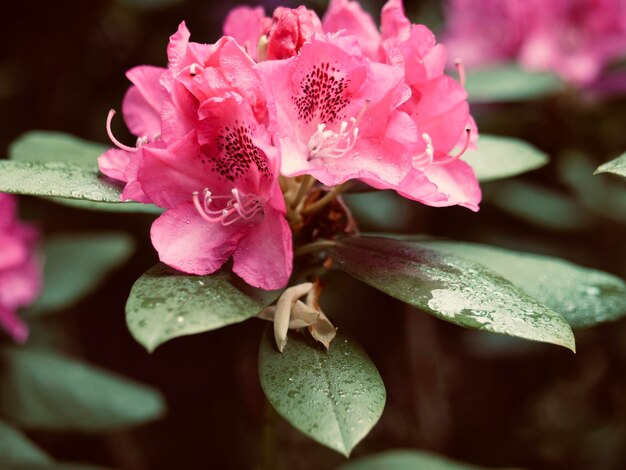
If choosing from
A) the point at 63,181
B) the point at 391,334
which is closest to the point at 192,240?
the point at 63,181

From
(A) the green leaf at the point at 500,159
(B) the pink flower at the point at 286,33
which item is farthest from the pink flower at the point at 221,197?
(A) the green leaf at the point at 500,159

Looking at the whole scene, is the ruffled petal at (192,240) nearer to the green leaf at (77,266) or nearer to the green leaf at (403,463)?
the green leaf at (403,463)

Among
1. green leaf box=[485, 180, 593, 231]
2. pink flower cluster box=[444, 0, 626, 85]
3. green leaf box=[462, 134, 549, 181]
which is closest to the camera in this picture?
green leaf box=[462, 134, 549, 181]

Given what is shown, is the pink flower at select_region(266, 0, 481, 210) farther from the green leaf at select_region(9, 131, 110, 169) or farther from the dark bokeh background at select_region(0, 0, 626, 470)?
the dark bokeh background at select_region(0, 0, 626, 470)

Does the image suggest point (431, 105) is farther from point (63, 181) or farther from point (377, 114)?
point (63, 181)

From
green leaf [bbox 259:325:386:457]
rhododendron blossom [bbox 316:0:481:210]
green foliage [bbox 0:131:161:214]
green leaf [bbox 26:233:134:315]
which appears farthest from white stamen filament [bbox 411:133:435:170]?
green leaf [bbox 26:233:134:315]

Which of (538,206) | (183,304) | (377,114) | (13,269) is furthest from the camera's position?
(538,206)

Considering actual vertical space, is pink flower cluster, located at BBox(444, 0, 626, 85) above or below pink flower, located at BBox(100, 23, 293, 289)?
below
